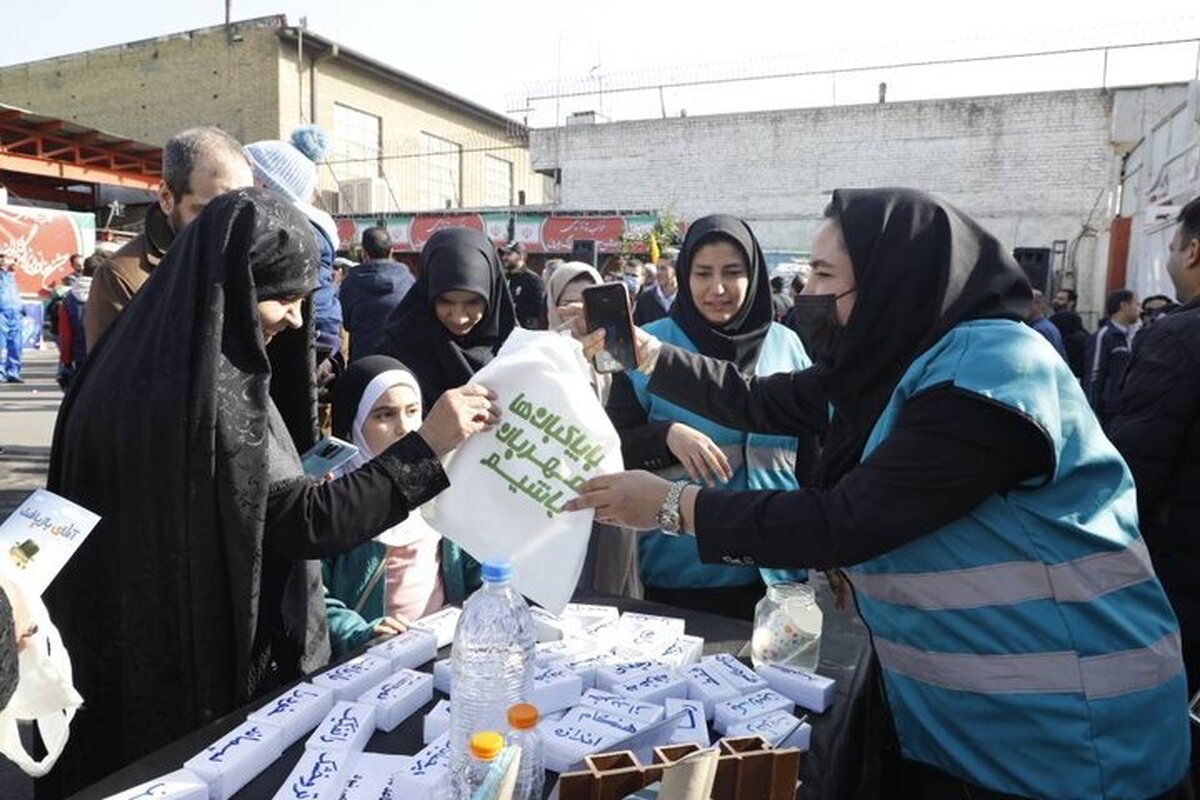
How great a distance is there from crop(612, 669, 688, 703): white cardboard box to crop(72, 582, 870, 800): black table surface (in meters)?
0.28

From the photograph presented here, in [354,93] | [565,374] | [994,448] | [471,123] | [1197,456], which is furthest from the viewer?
[471,123]

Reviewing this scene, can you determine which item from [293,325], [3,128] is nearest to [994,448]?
[293,325]

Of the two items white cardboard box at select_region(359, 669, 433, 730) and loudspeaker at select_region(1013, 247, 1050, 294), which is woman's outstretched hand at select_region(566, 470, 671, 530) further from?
loudspeaker at select_region(1013, 247, 1050, 294)

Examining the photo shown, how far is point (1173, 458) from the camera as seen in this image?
258cm

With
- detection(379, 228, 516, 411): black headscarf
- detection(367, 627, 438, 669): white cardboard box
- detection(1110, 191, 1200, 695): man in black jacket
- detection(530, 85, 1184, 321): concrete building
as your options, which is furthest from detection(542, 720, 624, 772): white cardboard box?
detection(530, 85, 1184, 321): concrete building

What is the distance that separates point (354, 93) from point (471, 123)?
22.5 feet

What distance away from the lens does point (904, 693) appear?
64.4 inches

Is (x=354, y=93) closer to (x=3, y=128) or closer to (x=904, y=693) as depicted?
(x=3, y=128)

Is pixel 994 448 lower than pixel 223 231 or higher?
lower

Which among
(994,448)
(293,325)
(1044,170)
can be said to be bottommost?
(994,448)

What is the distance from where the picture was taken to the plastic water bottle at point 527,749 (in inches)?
46.0

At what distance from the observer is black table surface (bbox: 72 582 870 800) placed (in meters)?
1.41

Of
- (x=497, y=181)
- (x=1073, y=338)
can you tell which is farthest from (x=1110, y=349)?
(x=497, y=181)

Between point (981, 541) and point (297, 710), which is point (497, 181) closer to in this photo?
point (297, 710)
